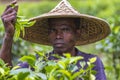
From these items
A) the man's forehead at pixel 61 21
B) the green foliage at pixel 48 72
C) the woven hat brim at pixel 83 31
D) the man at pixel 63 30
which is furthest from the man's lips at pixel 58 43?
the green foliage at pixel 48 72

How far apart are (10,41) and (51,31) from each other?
2.01ft

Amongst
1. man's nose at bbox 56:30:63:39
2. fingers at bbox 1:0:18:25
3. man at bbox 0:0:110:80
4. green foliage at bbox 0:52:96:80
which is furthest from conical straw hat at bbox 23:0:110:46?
green foliage at bbox 0:52:96:80

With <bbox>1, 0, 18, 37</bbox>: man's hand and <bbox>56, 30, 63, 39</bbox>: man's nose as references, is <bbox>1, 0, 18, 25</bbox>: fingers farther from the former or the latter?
<bbox>56, 30, 63, 39</bbox>: man's nose

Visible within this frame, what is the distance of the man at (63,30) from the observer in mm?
3232

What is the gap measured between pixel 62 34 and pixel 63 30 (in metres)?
0.03

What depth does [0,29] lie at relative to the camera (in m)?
6.04

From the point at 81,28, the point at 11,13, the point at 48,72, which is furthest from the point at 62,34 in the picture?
the point at 48,72

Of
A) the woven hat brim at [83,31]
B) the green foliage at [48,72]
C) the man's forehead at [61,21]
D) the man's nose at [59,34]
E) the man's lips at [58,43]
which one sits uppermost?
the green foliage at [48,72]

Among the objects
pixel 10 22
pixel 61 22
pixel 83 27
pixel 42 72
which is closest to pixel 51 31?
pixel 61 22

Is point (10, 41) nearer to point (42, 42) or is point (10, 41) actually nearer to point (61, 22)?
point (61, 22)

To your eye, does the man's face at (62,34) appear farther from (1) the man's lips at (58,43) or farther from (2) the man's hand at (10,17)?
(2) the man's hand at (10,17)

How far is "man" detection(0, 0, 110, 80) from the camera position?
3.23 meters

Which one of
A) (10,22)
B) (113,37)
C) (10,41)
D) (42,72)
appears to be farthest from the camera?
(113,37)

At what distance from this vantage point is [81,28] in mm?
4105
